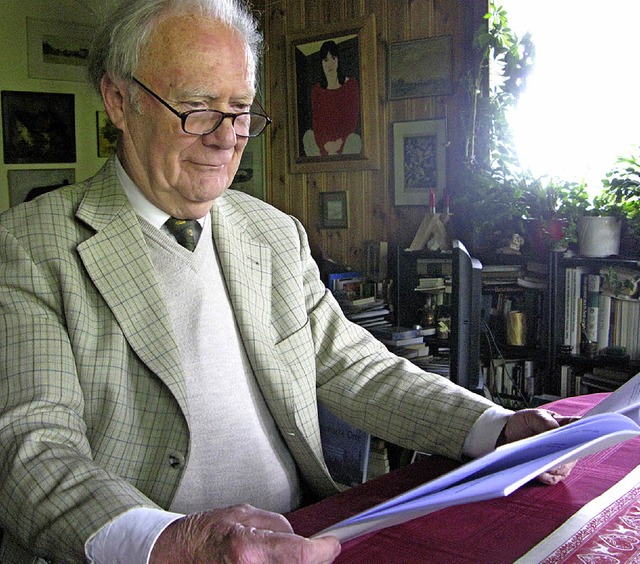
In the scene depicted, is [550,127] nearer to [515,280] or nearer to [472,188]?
[472,188]

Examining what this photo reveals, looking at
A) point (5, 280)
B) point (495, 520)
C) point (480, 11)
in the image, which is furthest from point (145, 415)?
point (480, 11)

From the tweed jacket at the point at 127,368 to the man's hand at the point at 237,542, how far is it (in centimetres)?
11

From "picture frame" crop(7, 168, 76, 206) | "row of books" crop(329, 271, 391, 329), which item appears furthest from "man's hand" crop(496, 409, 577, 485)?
"picture frame" crop(7, 168, 76, 206)

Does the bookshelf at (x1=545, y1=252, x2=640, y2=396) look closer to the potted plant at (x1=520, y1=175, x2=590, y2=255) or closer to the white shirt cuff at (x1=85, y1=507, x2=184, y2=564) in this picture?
the potted plant at (x1=520, y1=175, x2=590, y2=255)

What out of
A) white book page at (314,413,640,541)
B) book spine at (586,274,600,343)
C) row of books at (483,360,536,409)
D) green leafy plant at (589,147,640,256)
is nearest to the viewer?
white book page at (314,413,640,541)

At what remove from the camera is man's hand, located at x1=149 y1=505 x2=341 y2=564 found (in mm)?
838

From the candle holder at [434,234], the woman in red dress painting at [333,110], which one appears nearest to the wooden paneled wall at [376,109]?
the woman in red dress painting at [333,110]

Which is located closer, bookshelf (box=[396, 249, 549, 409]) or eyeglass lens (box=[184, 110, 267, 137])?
eyeglass lens (box=[184, 110, 267, 137])


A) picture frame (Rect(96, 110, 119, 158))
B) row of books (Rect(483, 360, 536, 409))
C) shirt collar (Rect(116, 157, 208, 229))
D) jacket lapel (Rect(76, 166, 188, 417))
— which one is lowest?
row of books (Rect(483, 360, 536, 409))

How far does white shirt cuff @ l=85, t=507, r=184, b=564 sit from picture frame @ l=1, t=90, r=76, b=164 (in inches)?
163

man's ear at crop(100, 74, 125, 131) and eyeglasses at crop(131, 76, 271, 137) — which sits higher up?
man's ear at crop(100, 74, 125, 131)

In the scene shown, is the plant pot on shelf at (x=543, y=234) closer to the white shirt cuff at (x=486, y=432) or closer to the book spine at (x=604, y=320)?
the book spine at (x=604, y=320)

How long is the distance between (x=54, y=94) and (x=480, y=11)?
2.56 meters

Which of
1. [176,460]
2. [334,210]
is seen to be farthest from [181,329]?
[334,210]
